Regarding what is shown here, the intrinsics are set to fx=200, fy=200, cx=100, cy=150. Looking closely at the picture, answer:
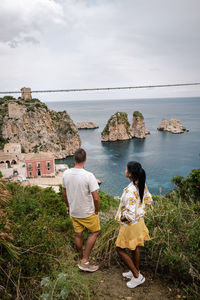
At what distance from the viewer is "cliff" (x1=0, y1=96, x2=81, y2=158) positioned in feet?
148

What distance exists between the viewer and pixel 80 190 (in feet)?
8.95

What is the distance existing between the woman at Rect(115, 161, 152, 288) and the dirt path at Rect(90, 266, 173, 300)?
86 millimetres

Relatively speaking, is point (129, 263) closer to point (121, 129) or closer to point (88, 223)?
point (88, 223)

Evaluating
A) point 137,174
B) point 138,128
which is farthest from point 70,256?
point 138,128

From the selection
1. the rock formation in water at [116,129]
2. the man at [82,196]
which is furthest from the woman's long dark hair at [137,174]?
the rock formation in water at [116,129]

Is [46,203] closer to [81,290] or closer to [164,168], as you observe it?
[81,290]

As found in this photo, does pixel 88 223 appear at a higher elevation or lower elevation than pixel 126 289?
higher

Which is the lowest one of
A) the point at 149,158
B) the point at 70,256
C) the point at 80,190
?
the point at 149,158

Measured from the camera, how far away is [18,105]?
46.5 m

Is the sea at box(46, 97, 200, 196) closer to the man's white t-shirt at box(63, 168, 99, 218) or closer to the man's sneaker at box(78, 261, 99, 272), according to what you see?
the man's sneaker at box(78, 261, 99, 272)

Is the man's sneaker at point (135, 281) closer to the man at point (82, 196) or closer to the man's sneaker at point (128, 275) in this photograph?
the man's sneaker at point (128, 275)

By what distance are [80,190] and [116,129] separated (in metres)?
59.6

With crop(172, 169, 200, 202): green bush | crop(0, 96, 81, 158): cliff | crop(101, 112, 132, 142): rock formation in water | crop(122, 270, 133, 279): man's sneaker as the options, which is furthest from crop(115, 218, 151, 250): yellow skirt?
crop(101, 112, 132, 142): rock formation in water

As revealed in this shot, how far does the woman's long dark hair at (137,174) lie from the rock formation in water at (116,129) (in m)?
58.7
